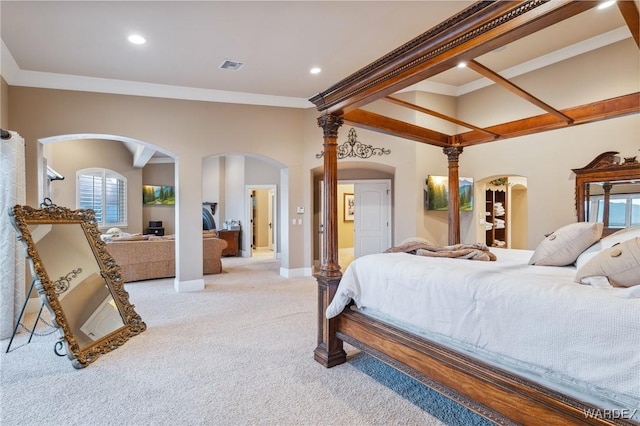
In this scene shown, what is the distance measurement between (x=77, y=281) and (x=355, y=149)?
15.0 feet

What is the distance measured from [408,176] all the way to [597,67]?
9.32 feet

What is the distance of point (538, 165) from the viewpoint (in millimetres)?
4996

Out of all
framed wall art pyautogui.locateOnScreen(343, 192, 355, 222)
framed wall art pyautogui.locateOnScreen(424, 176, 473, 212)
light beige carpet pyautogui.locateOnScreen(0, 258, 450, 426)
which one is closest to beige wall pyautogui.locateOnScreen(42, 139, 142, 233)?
light beige carpet pyautogui.locateOnScreen(0, 258, 450, 426)

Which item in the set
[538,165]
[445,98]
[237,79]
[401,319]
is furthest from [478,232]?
[237,79]

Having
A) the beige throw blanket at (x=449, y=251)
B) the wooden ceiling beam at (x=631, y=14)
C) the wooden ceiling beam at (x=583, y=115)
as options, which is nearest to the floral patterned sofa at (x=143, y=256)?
the beige throw blanket at (x=449, y=251)

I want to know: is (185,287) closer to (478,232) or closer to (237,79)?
(237,79)

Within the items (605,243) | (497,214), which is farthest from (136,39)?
(497,214)

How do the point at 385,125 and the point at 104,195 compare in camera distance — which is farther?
the point at 104,195

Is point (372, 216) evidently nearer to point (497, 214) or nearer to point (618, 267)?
point (497, 214)

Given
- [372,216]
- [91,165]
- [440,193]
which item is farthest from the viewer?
[91,165]

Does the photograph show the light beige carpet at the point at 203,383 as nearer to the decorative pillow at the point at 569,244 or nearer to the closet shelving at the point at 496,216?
the decorative pillow at the point at 569,244

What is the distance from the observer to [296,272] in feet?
21.8

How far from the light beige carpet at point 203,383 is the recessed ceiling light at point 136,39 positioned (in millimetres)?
3353

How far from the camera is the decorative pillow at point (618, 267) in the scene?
1519 millimetres
